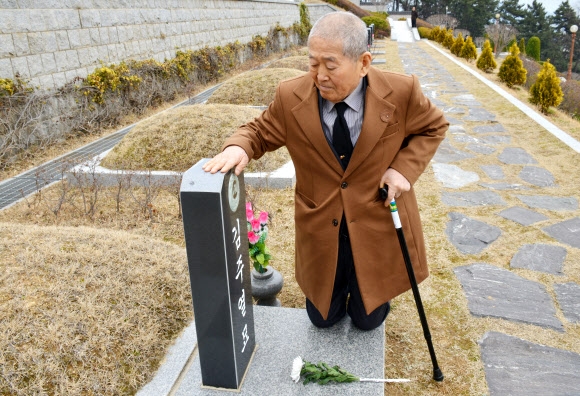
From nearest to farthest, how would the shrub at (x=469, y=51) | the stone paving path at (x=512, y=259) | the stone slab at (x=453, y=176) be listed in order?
1. the stone paving path at (x=512, y=259)
2. the stone slab at (x=453, y=176)
3. the shrub at (x=469, y=51)

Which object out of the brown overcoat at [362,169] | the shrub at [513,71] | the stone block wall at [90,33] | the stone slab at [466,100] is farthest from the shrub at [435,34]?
the brown overcoat at [362,169]

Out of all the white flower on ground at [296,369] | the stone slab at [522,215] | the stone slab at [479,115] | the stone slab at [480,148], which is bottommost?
the stone slab at [522,215]

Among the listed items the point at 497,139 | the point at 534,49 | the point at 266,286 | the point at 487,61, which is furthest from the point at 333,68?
the point at 534,49

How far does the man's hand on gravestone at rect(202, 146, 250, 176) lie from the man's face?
0.44 m

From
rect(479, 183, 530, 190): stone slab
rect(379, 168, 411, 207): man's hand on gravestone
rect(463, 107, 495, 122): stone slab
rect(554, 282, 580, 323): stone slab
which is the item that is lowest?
rect(479, 183, 530, 190): stone slab

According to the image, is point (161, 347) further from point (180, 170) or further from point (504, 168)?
point (504, 168)

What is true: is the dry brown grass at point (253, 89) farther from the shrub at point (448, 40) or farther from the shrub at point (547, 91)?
the shrub at point (448, 40)

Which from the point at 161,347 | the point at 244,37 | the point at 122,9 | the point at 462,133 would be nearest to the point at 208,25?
the point at 244,37

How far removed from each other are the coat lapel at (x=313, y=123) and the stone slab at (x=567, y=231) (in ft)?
9.13

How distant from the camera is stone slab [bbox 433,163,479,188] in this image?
526 centimetres

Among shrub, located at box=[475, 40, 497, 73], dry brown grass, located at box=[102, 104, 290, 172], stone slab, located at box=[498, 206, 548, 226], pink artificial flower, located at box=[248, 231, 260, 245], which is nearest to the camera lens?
pink artificial flower, located at box=[248, 231, 260, 245]

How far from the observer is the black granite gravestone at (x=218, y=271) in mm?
1796

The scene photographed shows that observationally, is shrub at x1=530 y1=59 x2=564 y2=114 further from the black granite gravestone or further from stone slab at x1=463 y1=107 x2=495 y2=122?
the black granite gravestone

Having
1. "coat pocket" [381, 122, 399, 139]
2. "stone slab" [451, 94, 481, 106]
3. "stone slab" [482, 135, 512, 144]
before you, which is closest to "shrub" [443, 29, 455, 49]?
"stone slab" [451, 94, 481, 106]
